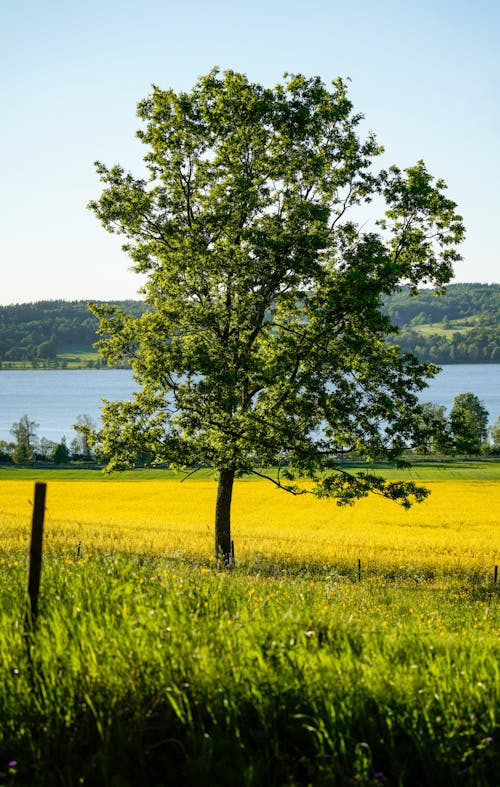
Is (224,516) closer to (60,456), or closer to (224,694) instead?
(224,694)

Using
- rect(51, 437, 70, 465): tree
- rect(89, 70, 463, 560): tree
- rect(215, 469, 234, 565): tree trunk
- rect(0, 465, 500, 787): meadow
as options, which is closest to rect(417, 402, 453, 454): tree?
rect(89, 70, 463, 560): tree

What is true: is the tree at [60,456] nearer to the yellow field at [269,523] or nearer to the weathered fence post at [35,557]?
the yellow field at [269,523]

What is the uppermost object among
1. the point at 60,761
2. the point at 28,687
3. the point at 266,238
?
the point at 266,238

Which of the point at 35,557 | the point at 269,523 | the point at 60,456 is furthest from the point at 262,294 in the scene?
the point at 60,456

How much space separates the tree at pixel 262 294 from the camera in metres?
18.9

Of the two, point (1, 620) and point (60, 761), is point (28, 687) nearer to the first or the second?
point (60, 761)

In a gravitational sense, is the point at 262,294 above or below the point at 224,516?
above

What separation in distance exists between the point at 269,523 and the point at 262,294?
20.8m

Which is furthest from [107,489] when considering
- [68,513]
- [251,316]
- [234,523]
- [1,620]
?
[1,620]

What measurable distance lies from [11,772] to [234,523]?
3386cm

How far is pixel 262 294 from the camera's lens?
19.6 metres

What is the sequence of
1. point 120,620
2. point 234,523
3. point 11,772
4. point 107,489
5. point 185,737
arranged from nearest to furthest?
point 11,772
point 185,737
point 120,620
point 234,523
point 107,489

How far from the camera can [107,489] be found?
188 ft

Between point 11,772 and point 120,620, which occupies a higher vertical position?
point 120,620
